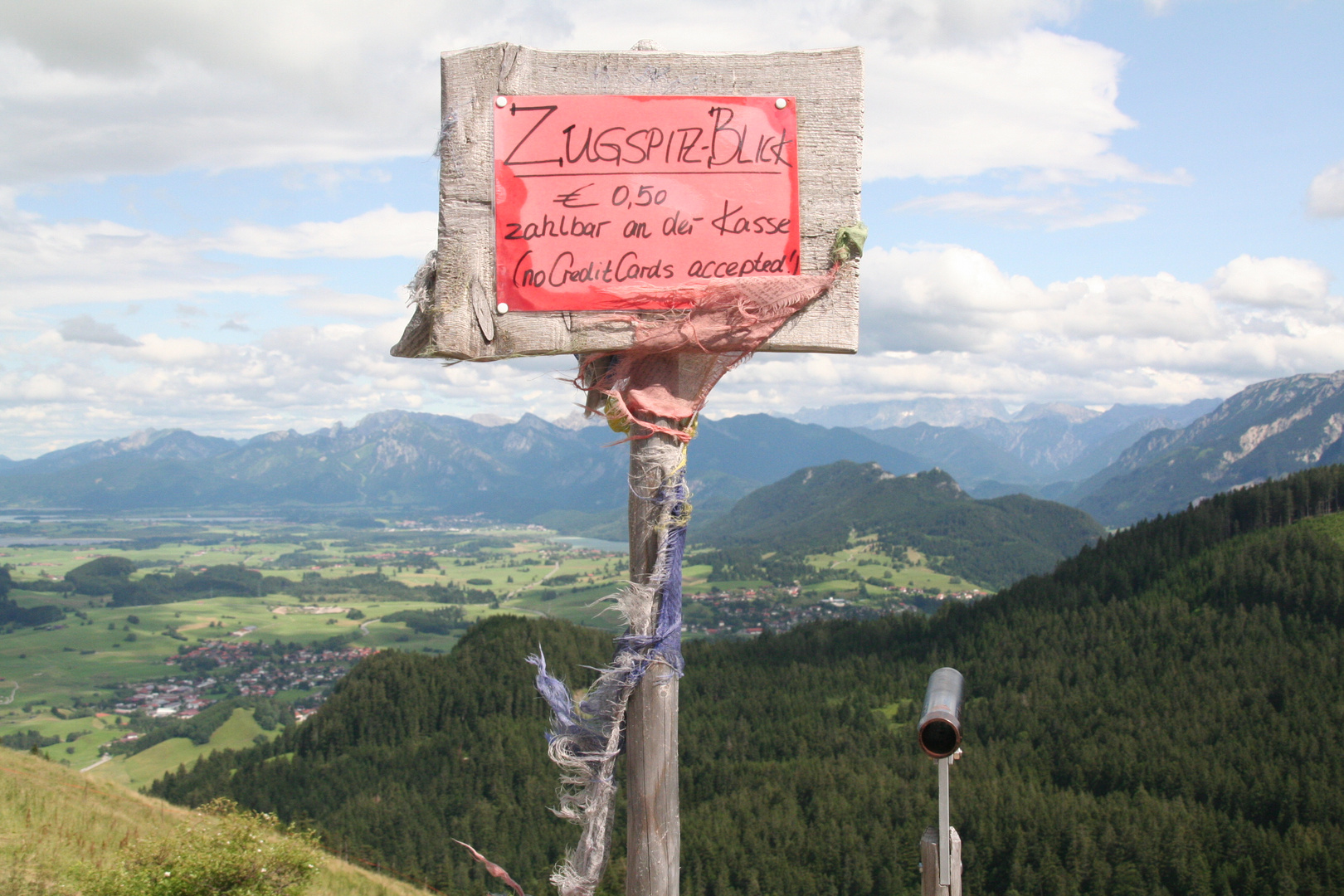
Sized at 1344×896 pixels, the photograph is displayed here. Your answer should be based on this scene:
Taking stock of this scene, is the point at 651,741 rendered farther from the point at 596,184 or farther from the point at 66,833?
the point at 66,833

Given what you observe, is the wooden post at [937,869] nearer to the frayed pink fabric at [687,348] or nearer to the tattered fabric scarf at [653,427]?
the tattered fabric scarf at [653,427]

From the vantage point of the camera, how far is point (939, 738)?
3.60m

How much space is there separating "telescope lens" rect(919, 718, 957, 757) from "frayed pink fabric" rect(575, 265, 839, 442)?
5.46ft

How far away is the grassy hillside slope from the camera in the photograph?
7754 mm

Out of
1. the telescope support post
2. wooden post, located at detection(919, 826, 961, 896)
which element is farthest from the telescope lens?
wooden post, located at detection(919, 826, 961, 896)

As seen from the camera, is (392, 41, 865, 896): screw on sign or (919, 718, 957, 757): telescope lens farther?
(392, 41, 865, 896): screw on sign

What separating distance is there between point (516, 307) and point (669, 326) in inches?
27.1

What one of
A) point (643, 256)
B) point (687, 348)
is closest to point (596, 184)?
point (643, 256)

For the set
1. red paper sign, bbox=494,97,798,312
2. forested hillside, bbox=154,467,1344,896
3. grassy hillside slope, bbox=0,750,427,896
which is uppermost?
red paper sign, bbox=494,97,798,312

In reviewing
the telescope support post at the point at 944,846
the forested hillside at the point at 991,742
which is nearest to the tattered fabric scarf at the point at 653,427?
the telescope support post at the point at 944,846

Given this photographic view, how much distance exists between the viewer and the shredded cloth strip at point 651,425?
3670 mm

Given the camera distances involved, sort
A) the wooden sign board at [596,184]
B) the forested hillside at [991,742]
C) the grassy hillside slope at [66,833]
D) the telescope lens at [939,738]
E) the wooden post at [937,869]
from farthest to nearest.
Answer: the forested hillside at [991,742] → the grassy hillside slope at [66,833] → the wooden post at [937,869] → the wooden sign board at [596,184] → the telescope lens at [939,738]

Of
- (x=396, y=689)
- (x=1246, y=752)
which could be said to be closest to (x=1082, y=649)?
(x=1246, y=752)

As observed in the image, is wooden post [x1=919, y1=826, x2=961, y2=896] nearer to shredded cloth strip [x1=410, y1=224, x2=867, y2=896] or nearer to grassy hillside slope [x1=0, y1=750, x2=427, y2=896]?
shredded cloth strip [x1=410, y1=224, x2=867, y2=896]
